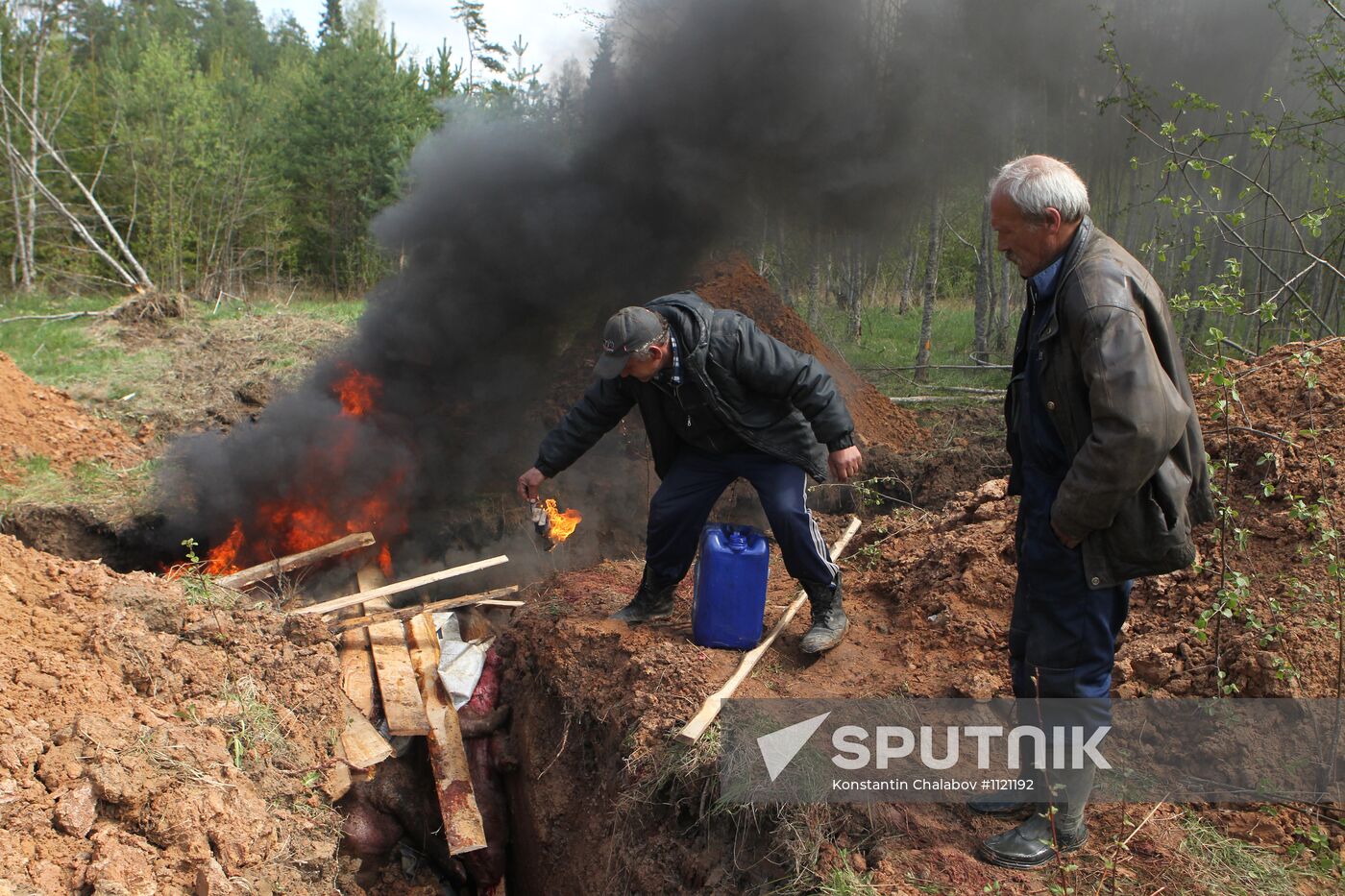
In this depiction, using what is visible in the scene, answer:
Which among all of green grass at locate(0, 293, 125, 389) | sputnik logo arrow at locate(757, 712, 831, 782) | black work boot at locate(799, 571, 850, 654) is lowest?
sputnik logo arrow at locate(757, 712, 831, 782)

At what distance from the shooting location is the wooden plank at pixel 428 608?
5418 millimetres

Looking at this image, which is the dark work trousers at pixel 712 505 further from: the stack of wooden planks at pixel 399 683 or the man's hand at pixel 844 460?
the stack of wooden planks at pixel 399 683

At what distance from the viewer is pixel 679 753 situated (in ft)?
11.6

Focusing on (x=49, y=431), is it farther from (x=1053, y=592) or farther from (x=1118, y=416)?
(x=1118, y=416)

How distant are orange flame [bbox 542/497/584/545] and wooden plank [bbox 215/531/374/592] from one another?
1363mm

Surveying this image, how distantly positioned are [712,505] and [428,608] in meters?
2.40

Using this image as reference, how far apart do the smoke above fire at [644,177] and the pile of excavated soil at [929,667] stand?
12.3ft

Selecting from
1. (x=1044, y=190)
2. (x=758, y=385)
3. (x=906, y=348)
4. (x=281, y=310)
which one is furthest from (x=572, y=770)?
(x=281, y=310)

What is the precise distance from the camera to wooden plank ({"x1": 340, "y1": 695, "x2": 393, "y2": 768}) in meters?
4.41

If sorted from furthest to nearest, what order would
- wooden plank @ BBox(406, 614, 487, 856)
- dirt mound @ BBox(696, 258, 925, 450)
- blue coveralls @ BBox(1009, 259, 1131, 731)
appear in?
dirt mound @ BBox(696, 258, 925, 450), wooden plank @ BBox(406, 614, 487, 856), blue coveralls @ BBox(1009, 259, 1131, 731)

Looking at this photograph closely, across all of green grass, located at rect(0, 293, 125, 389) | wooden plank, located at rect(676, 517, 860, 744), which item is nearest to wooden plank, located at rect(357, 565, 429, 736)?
wooden plank, located at rect(676, 517, 860, 744)

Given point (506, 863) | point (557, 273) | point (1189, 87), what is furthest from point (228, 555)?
point (1189, 87)

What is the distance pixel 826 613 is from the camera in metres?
4.27

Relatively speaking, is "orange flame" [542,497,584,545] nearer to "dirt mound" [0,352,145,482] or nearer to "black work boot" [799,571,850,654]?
"black work boot" [799,571,850,654]
